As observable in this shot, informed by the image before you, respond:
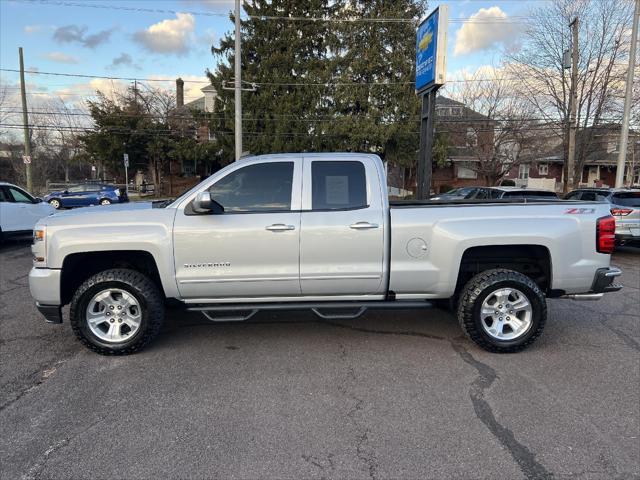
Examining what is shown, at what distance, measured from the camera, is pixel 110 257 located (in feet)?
15.0

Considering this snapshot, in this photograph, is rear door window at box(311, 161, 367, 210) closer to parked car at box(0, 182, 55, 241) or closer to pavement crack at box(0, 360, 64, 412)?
pavement crack at box(0, 360, 64, 412)

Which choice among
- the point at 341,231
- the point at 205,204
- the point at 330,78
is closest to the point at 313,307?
the point at 341,231

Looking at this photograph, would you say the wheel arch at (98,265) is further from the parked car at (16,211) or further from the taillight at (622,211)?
the taillight at (622,211)

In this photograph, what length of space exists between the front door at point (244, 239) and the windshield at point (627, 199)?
9513 mm

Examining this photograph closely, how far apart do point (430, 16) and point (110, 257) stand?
765 cm

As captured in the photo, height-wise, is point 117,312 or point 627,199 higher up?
point 627,199

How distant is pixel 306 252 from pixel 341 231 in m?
0.40

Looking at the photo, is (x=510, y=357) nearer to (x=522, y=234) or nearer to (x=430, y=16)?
(x=522, y=234)

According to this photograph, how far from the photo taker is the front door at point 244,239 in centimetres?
431

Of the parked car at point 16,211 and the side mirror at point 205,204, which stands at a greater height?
the side mirror at point 205,204

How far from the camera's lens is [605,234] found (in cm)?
445

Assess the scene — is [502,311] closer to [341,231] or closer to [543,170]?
[341,231]

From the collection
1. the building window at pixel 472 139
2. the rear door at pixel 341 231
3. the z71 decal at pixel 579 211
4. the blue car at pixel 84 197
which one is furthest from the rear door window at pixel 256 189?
the building window at pixel 472 139

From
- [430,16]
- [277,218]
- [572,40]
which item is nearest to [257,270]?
[277,218]
